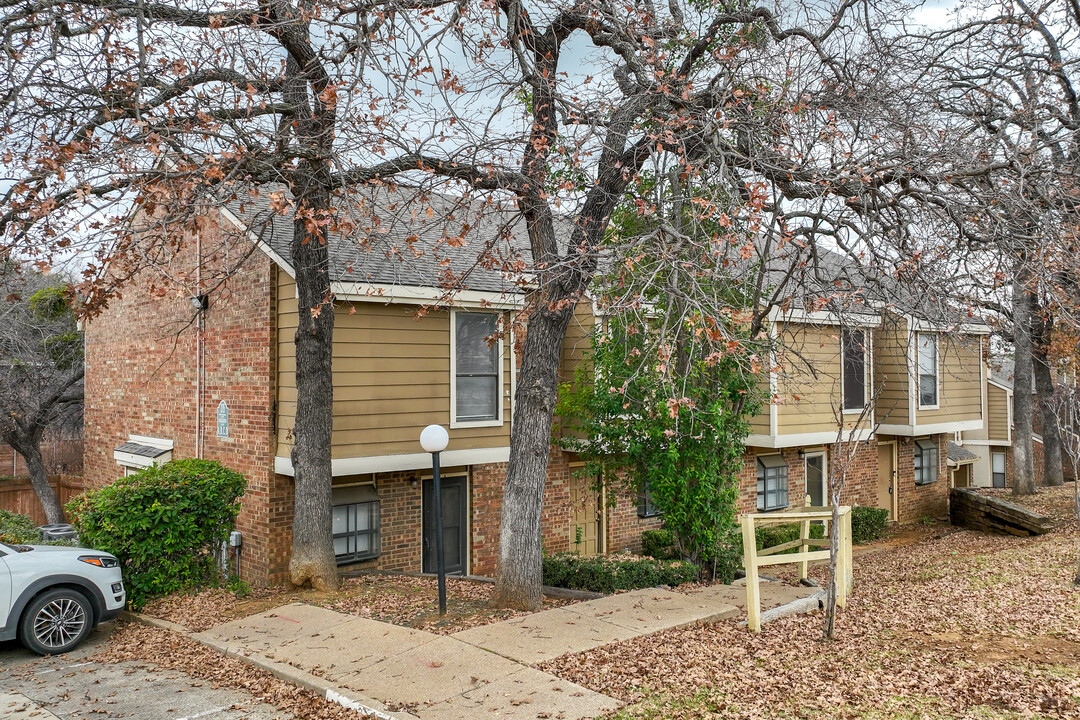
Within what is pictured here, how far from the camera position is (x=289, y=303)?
11430 millimetres

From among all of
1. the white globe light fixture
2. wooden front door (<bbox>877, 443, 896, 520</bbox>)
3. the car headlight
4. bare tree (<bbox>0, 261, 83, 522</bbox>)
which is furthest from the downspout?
wooden front door (<bbox>877, 443, 896, 520</bbox>)

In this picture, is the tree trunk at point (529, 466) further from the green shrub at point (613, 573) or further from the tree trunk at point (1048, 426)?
the tree trunk at point (1048, 426)

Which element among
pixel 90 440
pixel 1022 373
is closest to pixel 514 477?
pixel 90 440

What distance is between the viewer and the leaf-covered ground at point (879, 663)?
5762mm

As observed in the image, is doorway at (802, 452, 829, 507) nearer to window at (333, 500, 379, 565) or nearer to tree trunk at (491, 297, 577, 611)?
window at (333, 500, 379, 565)

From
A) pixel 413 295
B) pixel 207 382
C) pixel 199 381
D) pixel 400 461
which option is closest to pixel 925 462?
pixel 400 461

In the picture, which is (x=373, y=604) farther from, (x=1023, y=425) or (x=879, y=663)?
(x=1023, y=425)

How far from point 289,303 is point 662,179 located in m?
5.87

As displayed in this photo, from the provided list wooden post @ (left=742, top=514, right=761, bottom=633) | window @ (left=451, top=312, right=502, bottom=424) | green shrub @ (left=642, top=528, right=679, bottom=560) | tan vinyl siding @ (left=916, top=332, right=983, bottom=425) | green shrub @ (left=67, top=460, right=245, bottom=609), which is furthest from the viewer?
tan vinyl siding @ (left=916, top=332, right=983, bottom=425)

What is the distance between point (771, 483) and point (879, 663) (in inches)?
462

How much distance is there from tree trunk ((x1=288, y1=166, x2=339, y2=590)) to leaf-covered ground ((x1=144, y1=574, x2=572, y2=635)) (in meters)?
0.40

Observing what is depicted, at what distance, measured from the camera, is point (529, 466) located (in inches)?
358

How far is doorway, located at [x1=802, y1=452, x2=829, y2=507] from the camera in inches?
760

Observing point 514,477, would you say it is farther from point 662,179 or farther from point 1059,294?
point 1059,294
